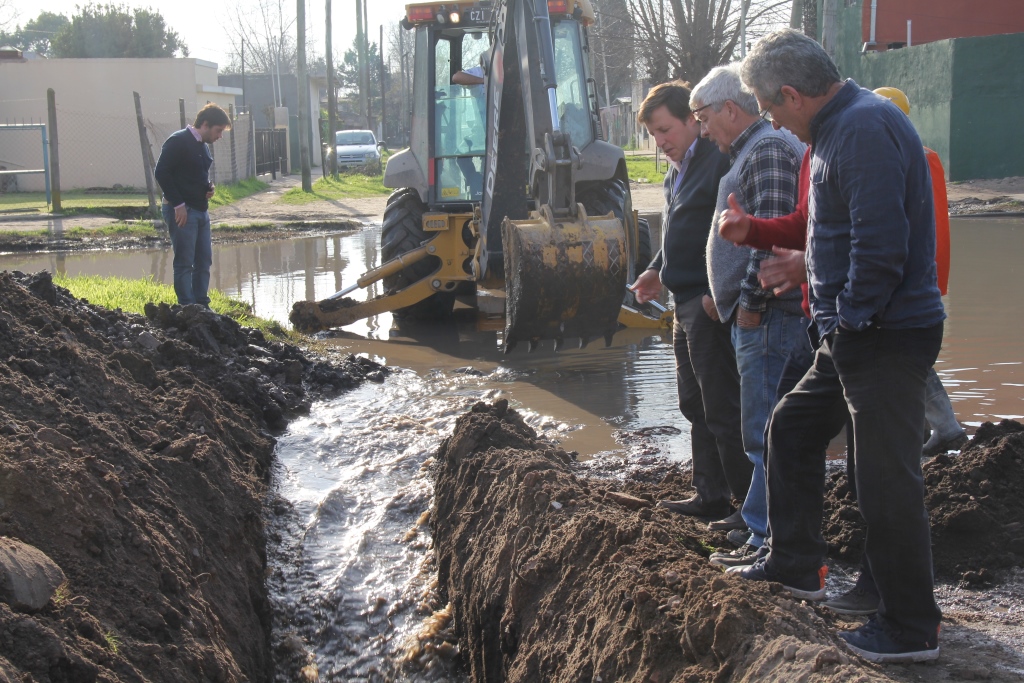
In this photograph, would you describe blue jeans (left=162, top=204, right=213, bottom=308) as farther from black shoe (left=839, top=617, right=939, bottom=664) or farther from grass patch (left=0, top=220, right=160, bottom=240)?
grass patch (left=0, top=220, right=160, bottom=240)

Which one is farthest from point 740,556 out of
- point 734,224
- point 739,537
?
point 734,224

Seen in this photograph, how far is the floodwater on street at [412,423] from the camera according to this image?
14.3 ft

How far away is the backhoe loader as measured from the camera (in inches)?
247

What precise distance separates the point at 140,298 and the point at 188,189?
147cm

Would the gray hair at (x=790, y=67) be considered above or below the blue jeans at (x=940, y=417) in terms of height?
above

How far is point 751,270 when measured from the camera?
3783mm

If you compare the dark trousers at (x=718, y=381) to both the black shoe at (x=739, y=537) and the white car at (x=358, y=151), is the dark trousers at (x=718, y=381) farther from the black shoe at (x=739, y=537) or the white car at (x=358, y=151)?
the white car at (x=358, y=151)

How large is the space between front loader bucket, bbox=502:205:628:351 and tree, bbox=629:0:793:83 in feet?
67.0

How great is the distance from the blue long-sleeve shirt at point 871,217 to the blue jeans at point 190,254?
22.5 ft

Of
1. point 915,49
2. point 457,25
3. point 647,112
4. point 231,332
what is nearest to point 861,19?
point 915,49

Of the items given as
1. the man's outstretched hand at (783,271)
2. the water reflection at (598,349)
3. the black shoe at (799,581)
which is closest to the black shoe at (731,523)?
the black shoe at (799,581)

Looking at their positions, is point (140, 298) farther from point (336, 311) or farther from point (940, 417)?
point (940, 417)

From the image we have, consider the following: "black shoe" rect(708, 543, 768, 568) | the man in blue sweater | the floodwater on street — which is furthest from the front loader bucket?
the man in blue sweater

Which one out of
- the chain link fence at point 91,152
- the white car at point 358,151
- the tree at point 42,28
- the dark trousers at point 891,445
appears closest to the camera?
the dark trousers at point 891,445
